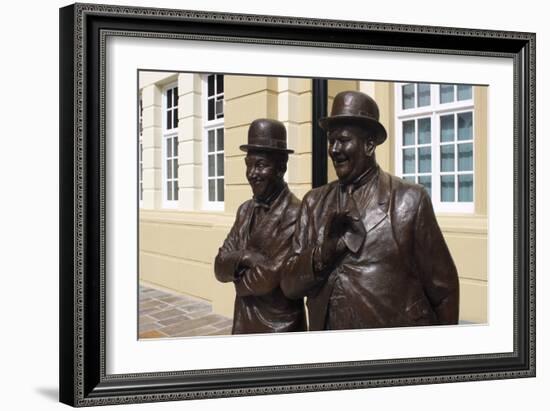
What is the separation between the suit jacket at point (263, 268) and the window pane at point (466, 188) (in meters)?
0.68

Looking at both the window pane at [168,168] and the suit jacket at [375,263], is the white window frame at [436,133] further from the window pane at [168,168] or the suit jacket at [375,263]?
the window pane at [168,168]

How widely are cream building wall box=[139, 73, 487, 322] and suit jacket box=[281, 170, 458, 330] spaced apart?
3.3 inches

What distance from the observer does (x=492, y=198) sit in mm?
2684

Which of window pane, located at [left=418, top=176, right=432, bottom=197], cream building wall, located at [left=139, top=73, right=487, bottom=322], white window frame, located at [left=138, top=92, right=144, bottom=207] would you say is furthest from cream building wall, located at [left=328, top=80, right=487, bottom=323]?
white window frame, located at [left=138, top=92, right=144, bottom=207]

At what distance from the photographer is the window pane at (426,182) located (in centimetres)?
258

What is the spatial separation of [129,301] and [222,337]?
377mm

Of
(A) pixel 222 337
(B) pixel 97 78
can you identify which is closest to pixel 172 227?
(A) pixel 222 337

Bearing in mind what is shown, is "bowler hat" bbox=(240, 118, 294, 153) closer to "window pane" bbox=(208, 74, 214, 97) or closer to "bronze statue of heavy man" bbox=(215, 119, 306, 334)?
"bronze statue of heavy man" bbox=(215, 119, 306, 334)

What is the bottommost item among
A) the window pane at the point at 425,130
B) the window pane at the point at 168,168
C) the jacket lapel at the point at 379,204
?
the jacket lapel at the point at 379,204

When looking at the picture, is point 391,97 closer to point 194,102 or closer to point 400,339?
point 194,102

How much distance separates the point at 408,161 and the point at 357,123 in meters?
0.26

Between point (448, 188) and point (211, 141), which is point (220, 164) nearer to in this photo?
point (211, 141)

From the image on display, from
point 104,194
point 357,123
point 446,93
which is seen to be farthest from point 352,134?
point 104,194

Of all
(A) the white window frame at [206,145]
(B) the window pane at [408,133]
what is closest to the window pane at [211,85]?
(A) the white window frame at [206,145]
